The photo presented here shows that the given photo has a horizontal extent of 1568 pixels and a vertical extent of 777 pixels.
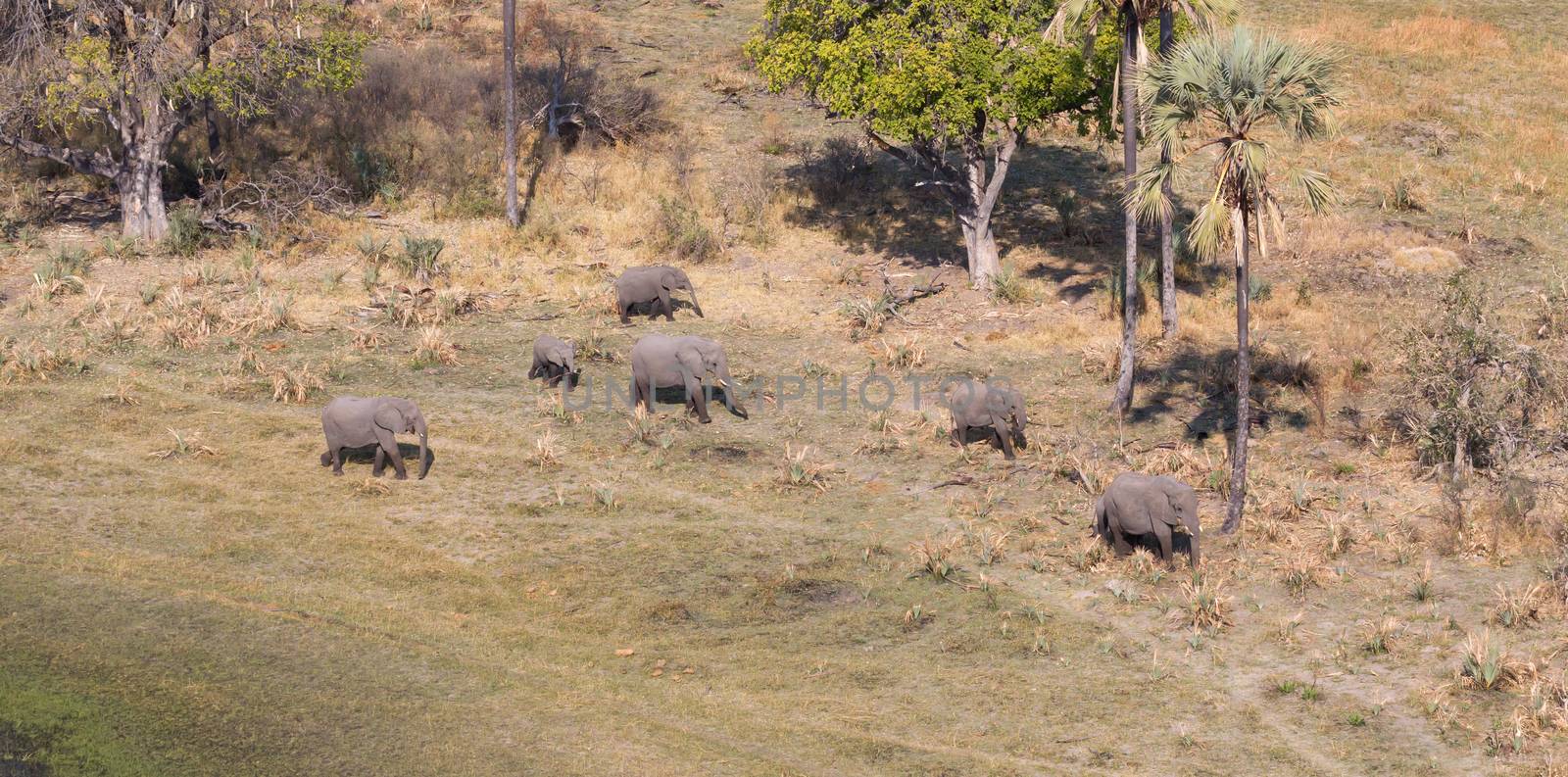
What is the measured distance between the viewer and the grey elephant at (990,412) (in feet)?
69.9

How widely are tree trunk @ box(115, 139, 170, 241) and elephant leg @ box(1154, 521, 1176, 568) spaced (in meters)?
22.6

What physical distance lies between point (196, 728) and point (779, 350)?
47.2ft

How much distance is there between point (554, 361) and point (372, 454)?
3.57 meters

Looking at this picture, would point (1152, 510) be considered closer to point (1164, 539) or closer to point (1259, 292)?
point (1164, 539)

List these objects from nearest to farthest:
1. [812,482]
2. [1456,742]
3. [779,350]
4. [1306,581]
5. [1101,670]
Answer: [1456,742]
[1101,670]
[1306,581]
[812,482]
[779,350]

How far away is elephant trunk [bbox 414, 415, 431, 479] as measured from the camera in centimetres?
1991

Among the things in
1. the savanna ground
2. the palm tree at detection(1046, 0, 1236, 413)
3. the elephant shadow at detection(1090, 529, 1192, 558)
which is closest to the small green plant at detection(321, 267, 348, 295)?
the savanna ground

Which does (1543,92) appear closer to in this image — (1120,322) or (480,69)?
(1120,322)

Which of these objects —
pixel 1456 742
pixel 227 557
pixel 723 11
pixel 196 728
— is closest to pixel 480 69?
pixel 723 11

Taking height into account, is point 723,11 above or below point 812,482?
above

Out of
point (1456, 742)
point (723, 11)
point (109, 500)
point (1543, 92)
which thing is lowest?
point (1456, 742)

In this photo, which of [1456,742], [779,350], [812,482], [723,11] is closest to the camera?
[1456,742]

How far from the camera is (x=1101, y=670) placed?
1534 centimetres

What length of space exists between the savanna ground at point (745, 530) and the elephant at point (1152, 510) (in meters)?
0.61
